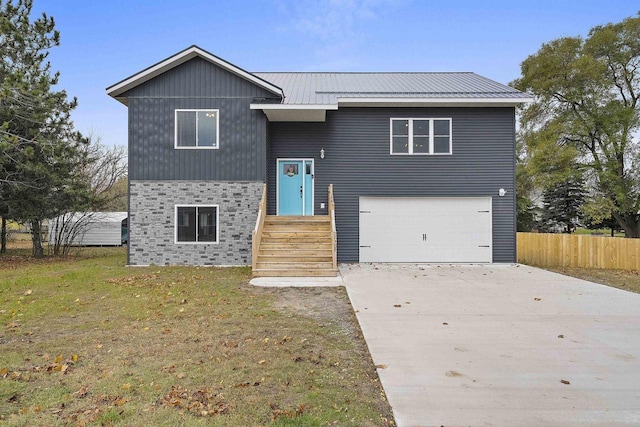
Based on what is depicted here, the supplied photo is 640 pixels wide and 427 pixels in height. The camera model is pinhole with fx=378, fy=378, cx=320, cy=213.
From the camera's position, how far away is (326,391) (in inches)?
133

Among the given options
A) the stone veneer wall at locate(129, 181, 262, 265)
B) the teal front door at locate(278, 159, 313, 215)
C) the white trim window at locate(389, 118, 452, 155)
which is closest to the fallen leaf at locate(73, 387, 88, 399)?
the stone veneer wall at locate(129, 181, 262, 265)

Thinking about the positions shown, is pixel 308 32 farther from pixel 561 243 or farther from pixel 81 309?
pixel 81 309

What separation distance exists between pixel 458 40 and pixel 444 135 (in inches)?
405

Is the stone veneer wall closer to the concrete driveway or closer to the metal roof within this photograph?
the metal roof

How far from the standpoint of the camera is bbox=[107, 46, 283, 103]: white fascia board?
442 inches

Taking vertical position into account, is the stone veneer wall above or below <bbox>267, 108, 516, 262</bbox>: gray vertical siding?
below

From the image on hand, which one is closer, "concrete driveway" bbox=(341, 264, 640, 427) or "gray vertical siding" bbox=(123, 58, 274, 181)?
"concrete driveway" bbox=(341, 264, 640, 427)

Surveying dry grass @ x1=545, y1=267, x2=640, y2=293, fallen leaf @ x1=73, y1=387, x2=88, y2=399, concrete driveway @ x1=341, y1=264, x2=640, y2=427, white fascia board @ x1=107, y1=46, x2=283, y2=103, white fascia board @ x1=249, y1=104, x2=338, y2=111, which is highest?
white fascia board @ x1=107, y1=46, x2=283, y2=103

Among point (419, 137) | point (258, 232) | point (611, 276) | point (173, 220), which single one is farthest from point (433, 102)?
point (173, 220)

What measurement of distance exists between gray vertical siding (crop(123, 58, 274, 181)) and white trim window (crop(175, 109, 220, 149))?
0.16 meters

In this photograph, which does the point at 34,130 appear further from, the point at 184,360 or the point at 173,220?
Result: the point at 184,360

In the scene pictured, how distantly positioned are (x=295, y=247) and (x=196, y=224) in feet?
11.2

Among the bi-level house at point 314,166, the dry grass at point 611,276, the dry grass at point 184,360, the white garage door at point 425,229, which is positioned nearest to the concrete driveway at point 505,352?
the dry grass at point 184,360

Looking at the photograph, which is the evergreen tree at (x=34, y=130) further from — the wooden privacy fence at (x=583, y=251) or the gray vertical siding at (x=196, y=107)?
the wooden privacy fence at (x=583, y=251)
